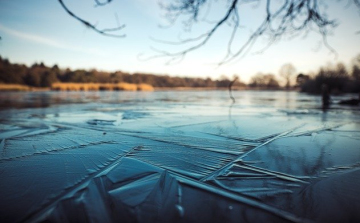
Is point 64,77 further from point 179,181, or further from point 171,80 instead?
point 179,181

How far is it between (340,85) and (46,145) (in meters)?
38.3

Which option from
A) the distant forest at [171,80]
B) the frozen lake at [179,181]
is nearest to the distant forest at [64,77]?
the distant forest at [171,80]

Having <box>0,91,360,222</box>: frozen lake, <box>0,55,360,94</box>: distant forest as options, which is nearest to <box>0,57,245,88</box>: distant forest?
<box>0,55,360,94</box>: distant forest

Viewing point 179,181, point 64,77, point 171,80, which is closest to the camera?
point 179,181

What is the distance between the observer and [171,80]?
84.1 meters

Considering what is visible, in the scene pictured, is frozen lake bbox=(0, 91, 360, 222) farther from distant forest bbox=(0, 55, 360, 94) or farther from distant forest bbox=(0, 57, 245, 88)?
distant forest bbox=(0, 57, 245, 88)

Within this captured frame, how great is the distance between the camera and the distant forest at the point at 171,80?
28.3 meters

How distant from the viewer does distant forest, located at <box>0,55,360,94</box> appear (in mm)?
28312

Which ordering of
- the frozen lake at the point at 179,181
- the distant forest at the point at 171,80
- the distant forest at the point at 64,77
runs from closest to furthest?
the frozen lake at the point at 179,181 → the distant forest at the point at 171,80 → the distant forest at the point at 64,77

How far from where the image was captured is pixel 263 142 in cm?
266

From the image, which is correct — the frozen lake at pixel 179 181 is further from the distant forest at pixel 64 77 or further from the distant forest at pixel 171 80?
the distant forest at pixel 64 77

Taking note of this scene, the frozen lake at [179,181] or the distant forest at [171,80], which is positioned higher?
the distant forest at [171,80]

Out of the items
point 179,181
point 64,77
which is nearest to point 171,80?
point 64,77

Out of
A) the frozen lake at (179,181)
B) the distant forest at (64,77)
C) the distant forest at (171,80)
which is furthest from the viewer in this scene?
the distant forest at (64,77)
